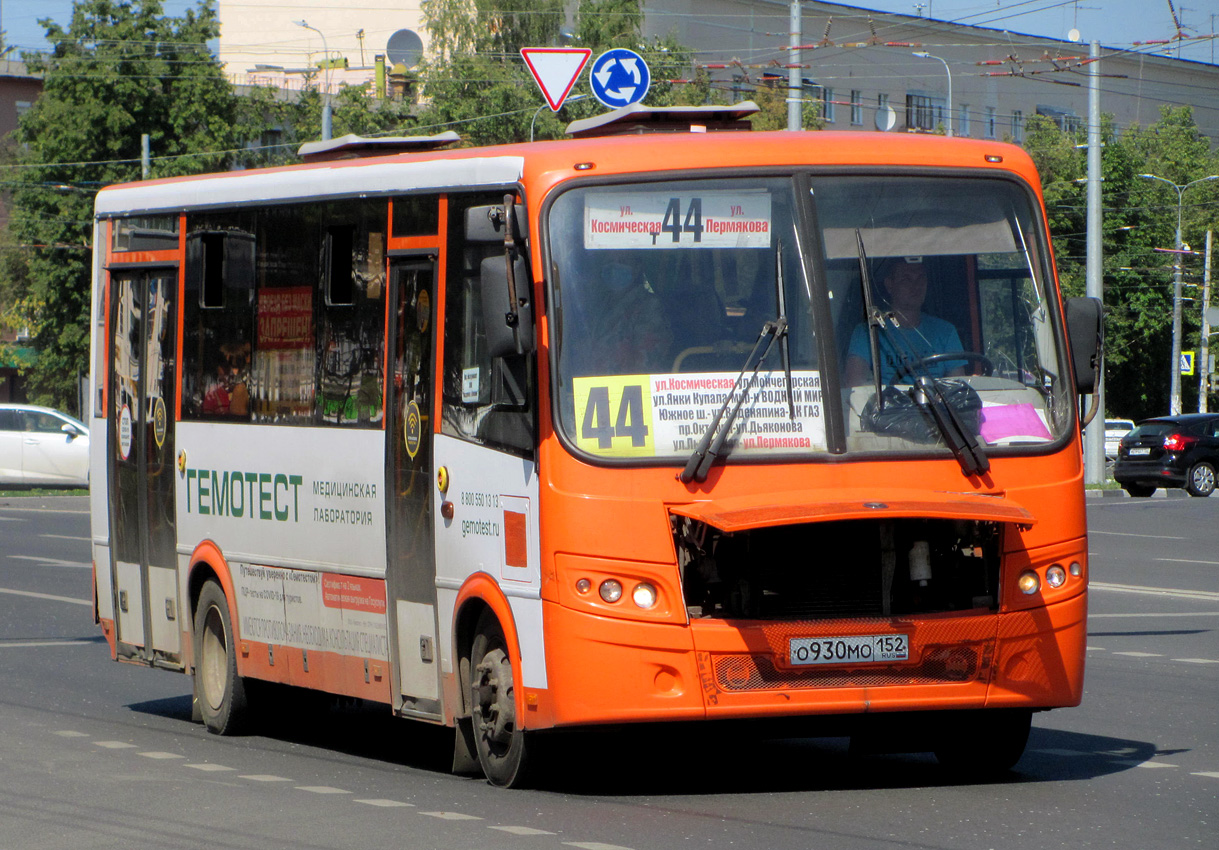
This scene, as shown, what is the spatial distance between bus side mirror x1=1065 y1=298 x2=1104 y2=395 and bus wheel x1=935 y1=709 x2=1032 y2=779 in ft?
4.58

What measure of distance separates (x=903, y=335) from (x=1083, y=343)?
86 cm

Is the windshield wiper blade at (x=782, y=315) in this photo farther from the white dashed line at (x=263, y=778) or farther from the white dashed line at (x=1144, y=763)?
the white dashed line at (x=263, y=778)

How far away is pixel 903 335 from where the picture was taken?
8469mm

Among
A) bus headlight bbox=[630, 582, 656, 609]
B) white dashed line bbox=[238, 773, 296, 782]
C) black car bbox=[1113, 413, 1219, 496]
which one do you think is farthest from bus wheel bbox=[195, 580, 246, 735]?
black car bbox=[1113, 413, 1219, 496]

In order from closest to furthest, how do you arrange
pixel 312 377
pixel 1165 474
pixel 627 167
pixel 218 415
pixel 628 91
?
pixel 627 167 → pixel 312 377 → pixel 218 415 → pixel 628 91 → pixel 1165 474

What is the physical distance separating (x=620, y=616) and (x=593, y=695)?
0.31 metres

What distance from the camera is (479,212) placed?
28.1ft

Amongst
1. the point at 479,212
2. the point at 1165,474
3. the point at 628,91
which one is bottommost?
the point at 1165,474

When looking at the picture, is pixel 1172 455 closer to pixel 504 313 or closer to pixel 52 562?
pixel 52 562

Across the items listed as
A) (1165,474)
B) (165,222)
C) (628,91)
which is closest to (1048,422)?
(165,222)

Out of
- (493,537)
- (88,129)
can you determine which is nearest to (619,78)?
(493,537)

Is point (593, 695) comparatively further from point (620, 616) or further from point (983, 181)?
point (983, 181)

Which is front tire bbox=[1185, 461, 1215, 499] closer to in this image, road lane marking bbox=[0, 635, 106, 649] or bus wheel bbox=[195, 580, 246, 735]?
road lane marking bbox=[0, 635, 106, 649]

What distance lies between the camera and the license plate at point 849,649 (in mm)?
8055
